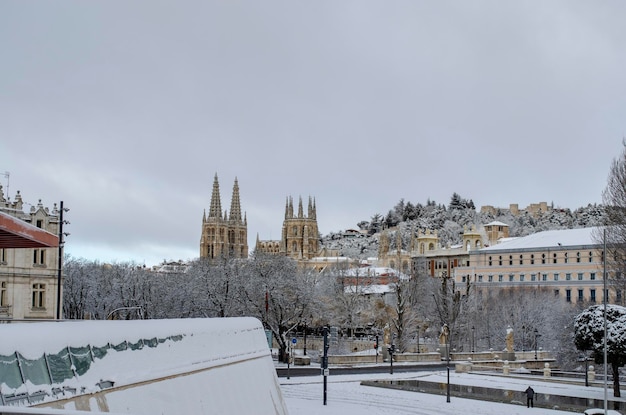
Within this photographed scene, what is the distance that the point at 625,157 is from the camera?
44.1 meters

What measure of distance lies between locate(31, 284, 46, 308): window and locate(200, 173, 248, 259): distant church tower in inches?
5080

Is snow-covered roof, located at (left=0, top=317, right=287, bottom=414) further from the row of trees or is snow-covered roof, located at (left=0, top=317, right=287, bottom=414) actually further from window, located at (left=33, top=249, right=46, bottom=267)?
the row of trees

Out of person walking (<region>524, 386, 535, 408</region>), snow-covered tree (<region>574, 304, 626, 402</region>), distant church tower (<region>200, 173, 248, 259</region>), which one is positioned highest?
distant church tower (<region>200, 173, 248, 259</region>)

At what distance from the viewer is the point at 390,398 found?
35.9m

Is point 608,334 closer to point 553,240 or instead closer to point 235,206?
point 553,240

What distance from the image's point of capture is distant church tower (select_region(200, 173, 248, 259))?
180 meters

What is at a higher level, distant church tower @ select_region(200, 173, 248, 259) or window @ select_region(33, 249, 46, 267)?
distant church tower @ select_region(200, 173, 248, 259)

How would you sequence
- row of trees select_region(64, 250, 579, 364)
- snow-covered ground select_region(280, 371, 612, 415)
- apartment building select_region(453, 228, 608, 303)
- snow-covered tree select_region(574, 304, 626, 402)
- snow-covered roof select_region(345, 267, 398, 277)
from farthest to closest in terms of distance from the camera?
snow-covered roof select_region(345, 267, 398, 277), apartment building select_region(453, 228, 608, 303), row of trees select_region(64, 250, 579, 364), snow-covered tree select_region(574, 304, 626, 402), snow-covered ground select_region(280, 371, 612, 415)

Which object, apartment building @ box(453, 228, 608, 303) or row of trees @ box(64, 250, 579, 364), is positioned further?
apartment building @ box(453, 228, 608, 303)

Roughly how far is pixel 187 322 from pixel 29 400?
4.70m

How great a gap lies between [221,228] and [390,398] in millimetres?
147602

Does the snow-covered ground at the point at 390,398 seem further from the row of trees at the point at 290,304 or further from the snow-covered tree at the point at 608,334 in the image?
the row of trees at the point at 290,304

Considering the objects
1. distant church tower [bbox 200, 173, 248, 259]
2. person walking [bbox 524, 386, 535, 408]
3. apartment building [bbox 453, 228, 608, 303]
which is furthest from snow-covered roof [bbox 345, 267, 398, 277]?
person walking [bbox 524, 386, 535, 408]

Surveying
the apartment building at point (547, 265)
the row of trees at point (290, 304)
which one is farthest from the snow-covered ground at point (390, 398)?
the apartment building at point (547, 265)
